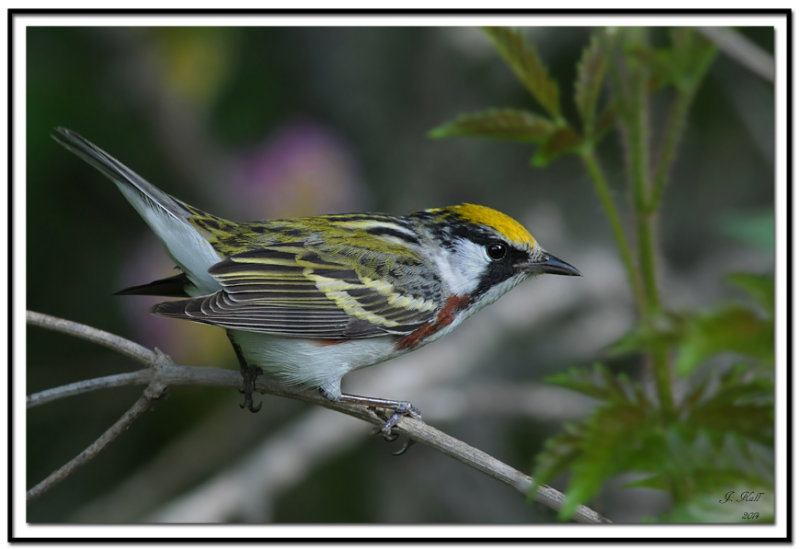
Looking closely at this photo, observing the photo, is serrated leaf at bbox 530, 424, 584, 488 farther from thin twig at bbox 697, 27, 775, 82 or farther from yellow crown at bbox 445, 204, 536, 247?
yellow crown at bbox 445, 204, 536, 247

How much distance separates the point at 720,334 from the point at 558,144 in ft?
2.25

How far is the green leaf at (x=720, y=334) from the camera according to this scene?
1.02 meters

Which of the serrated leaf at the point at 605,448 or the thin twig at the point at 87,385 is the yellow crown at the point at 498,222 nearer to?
the thin twig at the point at 87,385

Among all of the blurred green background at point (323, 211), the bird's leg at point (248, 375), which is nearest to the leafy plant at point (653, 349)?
the bird's leg at point (248, 375)

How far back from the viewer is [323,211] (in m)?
4.05

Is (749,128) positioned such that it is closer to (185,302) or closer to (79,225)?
(185,302)

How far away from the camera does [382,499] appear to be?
3596 mm

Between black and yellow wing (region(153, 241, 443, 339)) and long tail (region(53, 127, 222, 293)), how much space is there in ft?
0.26

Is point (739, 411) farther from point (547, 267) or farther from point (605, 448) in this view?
point (547, 267)

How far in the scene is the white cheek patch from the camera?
2.73 metres

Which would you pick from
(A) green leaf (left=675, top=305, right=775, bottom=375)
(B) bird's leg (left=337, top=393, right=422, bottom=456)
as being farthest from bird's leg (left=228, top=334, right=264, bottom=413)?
(A) green leaf (left=675, top=305, right=775, bottom=375)

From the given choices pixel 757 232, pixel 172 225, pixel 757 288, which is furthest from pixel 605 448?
pixel 172 225

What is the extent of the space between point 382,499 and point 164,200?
168 centimetres
